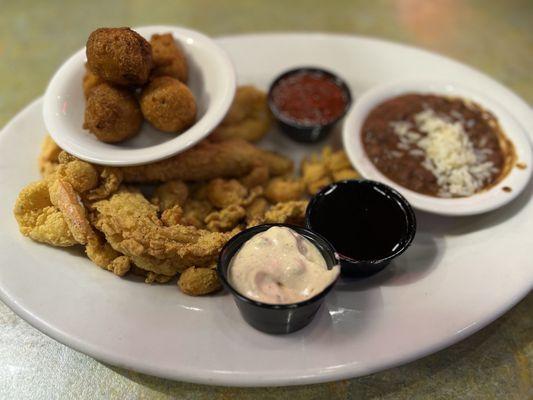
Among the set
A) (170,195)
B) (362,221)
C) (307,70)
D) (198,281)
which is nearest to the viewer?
(198,281)

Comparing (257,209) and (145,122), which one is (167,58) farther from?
(257,209)

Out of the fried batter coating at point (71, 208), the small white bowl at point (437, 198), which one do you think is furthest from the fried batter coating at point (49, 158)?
the small white bowl at point (437, 198)

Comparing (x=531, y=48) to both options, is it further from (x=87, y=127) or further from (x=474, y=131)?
(x=87, y=127)

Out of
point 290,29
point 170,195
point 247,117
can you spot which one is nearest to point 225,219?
point 170,195

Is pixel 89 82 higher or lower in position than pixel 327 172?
higher

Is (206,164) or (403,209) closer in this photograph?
(403,209)

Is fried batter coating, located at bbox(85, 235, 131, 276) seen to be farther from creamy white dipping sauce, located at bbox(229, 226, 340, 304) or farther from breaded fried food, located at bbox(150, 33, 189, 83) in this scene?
breaded fried food, located at bbox(150, 33, 189, 83)

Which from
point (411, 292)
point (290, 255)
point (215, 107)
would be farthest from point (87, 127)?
point (411, 292)
